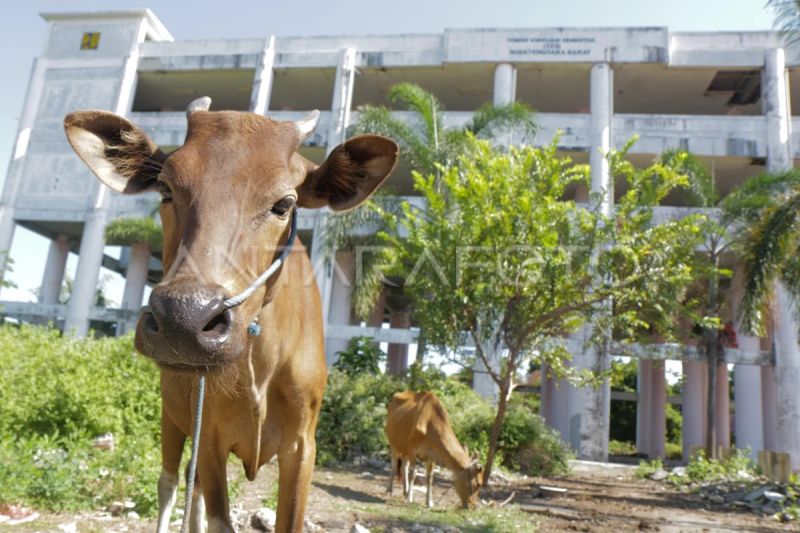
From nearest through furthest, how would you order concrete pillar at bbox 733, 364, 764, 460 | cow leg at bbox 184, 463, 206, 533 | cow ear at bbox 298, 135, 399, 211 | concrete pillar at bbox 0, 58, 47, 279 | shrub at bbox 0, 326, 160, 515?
cow ear at bbox 298, 135, 399, 211, cow leg at bbox 184, 463, 206, 533, shrub at bbox 0, 326, 160, 515, concrete pillar at bbox 733, 364, 764, 460, concrete pillar at bbox 0, 58, 47, 279

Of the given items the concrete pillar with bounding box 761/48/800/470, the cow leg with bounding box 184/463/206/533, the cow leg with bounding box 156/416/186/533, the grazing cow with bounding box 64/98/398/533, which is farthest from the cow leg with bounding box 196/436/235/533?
the concrete pillar with bounding box 761/48/800/470

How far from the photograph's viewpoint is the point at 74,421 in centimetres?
828

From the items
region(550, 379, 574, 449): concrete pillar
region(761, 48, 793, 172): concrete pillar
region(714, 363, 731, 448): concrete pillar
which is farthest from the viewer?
region(714, 363, 731, 448): concrete pillar

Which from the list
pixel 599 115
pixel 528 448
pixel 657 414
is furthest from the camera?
pixel 657 414

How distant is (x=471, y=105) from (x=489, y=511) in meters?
20.7

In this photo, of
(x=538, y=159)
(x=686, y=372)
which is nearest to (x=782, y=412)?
(x=686, y=372)

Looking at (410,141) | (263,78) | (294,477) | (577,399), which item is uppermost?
(263,78)

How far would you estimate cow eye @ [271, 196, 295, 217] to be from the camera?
2.47 m

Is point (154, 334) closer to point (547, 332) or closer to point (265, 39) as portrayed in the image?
point (547, 332)

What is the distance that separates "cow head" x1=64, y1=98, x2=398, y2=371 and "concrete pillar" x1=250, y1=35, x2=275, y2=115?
68.3 feet

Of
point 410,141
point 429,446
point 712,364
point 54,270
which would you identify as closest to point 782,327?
Result: point 712,364

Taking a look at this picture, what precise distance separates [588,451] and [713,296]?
579cm

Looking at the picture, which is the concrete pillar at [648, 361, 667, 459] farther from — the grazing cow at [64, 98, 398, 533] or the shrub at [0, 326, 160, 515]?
the grazing cow at [64, 98, 398, 533]

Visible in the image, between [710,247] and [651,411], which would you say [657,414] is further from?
[710,247]
